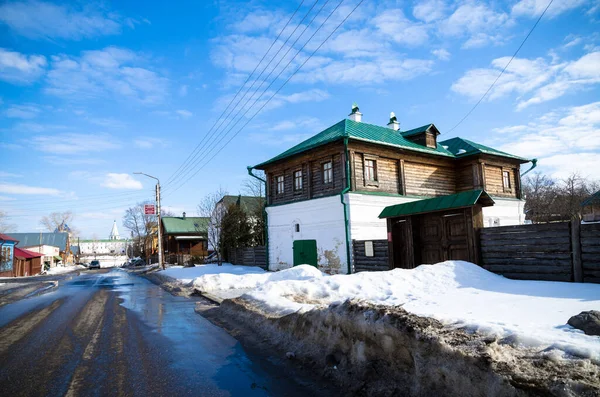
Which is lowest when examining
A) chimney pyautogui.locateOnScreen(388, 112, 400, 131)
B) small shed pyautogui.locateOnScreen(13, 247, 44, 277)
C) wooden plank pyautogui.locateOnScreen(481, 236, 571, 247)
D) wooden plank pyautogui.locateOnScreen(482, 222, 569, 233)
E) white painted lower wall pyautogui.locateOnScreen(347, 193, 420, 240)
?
small shed pyautogui.locateOnScreen(13, 247, 44, 277)

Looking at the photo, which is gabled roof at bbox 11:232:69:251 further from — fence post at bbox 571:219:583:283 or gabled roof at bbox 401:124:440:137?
fence post at bbox 571:219:583:283

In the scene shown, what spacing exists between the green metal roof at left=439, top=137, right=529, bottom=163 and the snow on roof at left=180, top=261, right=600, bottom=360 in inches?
557

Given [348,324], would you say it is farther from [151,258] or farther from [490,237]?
[151,258]

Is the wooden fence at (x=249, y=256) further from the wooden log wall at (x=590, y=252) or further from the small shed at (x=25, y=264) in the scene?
the small shed at (x=25, y=264)

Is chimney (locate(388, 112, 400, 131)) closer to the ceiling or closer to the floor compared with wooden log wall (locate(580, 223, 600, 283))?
closer to the ceiling

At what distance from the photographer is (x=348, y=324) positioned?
5125 mm

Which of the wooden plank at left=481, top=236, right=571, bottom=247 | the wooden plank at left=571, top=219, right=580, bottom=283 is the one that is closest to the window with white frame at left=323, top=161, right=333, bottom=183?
the wooden plank at left=481, top=236, right=571, bottom=247

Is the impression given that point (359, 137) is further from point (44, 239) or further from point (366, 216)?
point (44, 239)

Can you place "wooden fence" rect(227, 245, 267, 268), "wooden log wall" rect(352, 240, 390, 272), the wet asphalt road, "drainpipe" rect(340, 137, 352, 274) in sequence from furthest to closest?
"wooden fence" rect(227, 245, 267, 268) → "drainpipe" rect(340, 137, 352, 274) → "wooden log wall" rect(352, 240, 390, 272) → the wet asphalt road

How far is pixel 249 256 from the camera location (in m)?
26.2

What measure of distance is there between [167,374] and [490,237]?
33.2 ft

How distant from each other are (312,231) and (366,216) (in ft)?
10.4

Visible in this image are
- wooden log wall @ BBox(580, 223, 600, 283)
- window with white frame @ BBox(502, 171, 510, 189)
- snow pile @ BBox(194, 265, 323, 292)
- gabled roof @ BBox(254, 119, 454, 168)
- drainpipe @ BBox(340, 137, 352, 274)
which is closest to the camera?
wooden log wall @ BBox(580, 223, 600, 283)

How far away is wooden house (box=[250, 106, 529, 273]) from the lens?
18703 mm
